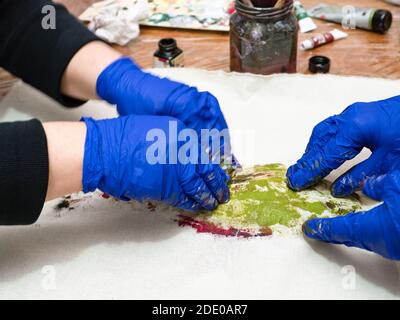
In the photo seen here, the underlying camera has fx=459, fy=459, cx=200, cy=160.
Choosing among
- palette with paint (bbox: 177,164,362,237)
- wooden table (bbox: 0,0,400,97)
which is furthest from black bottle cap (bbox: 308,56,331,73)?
palette with paint (bbox: 177,164,362,237)

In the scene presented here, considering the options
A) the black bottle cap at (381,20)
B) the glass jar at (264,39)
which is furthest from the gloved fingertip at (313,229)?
the black bottle cap at (381,20)

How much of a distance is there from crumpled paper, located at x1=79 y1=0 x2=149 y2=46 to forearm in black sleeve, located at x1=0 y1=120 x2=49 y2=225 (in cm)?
87

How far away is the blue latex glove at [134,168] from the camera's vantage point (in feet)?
2.89

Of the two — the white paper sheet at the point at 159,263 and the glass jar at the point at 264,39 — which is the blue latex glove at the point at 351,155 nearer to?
the white paper sheet at the point at 159,263

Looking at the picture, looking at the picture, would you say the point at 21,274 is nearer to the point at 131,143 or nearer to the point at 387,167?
the point at 131,143

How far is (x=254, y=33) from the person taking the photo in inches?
51.2

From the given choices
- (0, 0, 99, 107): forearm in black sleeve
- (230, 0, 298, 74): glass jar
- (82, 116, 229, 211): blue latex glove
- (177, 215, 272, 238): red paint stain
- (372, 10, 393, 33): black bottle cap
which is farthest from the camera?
(372, 10, 393, 33): black bottle cap

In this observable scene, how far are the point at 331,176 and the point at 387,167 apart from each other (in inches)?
5.8

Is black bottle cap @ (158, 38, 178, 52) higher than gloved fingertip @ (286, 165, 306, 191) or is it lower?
higher

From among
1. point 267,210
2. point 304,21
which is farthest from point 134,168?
point 304,21

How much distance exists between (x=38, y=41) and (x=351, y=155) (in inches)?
32.1

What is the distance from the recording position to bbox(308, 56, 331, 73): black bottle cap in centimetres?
142

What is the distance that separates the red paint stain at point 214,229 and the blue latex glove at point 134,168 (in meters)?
0.09

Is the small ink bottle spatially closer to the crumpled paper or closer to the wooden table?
the wooden table
